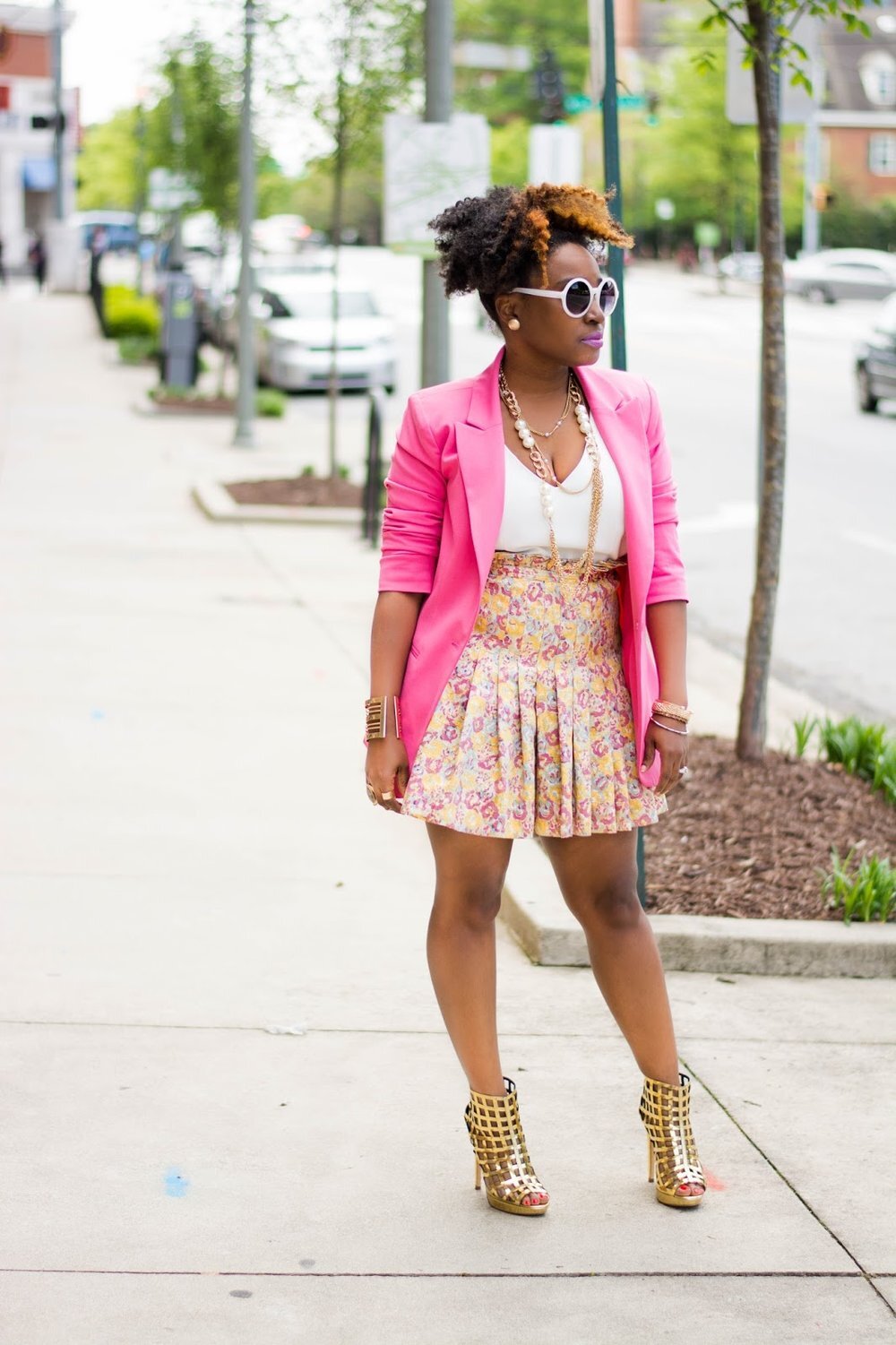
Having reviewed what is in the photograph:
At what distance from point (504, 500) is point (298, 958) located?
200 cm

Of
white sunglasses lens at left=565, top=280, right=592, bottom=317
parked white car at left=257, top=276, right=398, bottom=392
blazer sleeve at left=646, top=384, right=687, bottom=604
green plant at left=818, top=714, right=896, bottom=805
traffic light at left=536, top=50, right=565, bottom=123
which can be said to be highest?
traffic light at left=536, top=50, right=565, bottom=123

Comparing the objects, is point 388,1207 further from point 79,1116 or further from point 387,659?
point 387,659

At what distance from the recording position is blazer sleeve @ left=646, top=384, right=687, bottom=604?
372 centimetres

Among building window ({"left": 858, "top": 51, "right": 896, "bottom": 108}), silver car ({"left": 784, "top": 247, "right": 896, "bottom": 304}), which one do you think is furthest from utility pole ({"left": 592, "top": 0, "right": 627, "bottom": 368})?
building window ({"left": 858, "top": 51, "right": 896, "bottom": 108})

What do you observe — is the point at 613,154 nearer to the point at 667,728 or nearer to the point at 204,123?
the point at 667,728

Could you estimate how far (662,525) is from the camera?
377 centimetres

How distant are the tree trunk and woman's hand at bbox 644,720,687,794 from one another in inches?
105

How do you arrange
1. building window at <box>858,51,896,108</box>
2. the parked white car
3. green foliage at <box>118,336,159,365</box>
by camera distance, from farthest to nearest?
building window at <box>858,51,896,108</box>, green foliage at <box>118,336,159,365</box>, the parked white car

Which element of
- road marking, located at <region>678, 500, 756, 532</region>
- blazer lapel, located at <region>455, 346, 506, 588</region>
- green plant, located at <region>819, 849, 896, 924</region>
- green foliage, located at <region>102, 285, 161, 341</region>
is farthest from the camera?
green foliage, located at <region>102, 285, 161, 341</region>

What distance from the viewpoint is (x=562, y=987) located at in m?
5.02

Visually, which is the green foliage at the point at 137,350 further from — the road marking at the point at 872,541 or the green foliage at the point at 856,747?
the green foliage at the point at 856,747

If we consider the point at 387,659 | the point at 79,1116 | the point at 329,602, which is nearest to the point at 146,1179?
the point at 79,1116

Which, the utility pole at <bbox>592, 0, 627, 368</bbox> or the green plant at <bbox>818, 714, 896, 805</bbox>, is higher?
the utility pole at <bbox>592, 0, 627, 368</bbox>

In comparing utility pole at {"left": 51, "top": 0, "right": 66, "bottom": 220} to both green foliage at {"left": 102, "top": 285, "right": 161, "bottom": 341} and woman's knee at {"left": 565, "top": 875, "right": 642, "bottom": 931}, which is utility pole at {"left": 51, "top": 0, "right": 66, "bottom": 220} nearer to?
green foliage at {"left": 102, "top": 285, "right": 161, "bottom": 341}
